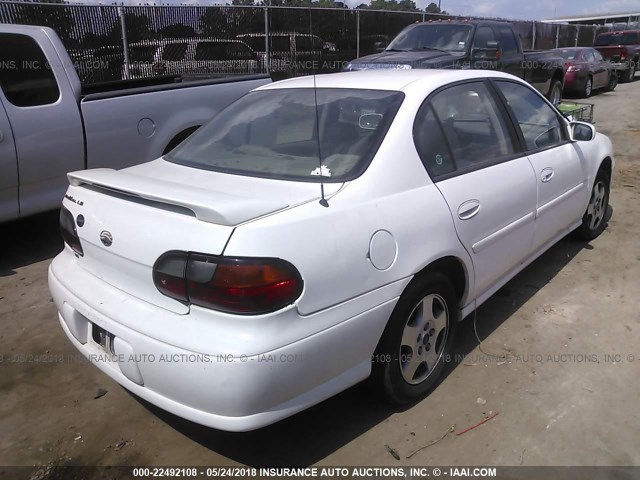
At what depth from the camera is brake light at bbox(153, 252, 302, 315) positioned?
203cm

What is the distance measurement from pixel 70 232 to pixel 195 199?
97 cm

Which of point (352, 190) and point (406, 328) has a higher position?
point (352, 190)

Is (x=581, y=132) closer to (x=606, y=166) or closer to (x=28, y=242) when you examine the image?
(x=606, y=166)

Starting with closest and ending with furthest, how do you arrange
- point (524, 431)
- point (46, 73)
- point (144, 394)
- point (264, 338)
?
point (264, 338) < point (144, 394) < point (524, 431) < point (46, 73)

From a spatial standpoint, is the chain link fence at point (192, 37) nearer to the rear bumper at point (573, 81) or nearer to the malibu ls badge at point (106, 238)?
the rear bumper at point (573, 81)

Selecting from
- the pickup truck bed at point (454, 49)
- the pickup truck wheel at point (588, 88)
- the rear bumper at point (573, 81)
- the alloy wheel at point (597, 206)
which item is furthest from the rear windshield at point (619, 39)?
the alloy wheel at point (597, 206)

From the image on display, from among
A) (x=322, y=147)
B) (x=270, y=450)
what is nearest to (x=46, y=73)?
(x=322, y=147)

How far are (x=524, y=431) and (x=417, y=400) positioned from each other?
0.53 metres

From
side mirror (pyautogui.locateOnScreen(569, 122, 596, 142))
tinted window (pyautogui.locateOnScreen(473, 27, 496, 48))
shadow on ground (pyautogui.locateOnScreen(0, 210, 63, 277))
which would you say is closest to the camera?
side mirror (pyautogui.locateOnScreen(569, 122, 596, 142))

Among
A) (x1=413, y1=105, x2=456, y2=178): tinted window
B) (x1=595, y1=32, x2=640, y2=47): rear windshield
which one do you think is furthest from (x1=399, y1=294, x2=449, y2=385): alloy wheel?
(x1=595, y1=32, x2=640, y2=47): rear windshield

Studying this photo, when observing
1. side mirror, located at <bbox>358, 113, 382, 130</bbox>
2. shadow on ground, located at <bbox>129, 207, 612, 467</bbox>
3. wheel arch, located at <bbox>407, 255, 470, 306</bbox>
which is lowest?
shadow on ground, located at <bbox>129, 207, 612, 467</bbox>

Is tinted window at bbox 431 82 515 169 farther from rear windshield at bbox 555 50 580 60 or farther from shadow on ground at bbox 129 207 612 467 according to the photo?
rear windshield at bbox 555 50 580 60

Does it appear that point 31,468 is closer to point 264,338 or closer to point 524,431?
point 264,338

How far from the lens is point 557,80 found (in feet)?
42.1
